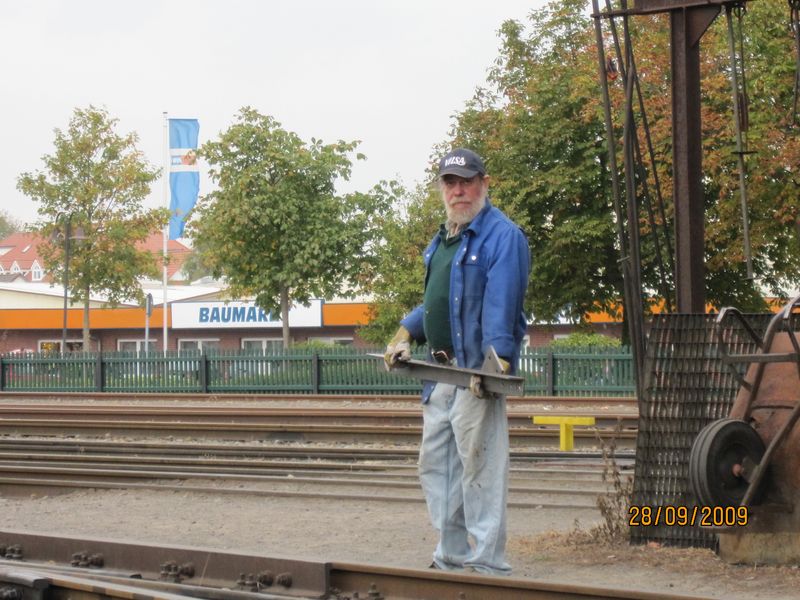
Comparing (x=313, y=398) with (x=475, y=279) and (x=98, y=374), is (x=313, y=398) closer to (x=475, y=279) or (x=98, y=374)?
(x=98, y=374)

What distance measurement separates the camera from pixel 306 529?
861 centimetres

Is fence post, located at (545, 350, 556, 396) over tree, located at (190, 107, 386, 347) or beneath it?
beneath

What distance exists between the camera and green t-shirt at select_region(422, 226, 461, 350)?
582 centimetres

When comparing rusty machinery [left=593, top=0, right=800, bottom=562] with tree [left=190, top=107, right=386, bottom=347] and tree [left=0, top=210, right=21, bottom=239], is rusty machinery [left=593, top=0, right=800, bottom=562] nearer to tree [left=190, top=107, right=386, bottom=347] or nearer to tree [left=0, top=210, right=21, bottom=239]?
tree [left=190, top=107, right=386, bottom=347]

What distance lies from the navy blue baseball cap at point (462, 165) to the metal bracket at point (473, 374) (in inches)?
34.1

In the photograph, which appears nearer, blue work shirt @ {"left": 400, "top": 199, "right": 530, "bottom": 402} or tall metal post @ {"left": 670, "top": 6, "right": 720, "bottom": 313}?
blue work shirt @ {"left": 400, "top": 199, "right": 530, "bottom": 402}

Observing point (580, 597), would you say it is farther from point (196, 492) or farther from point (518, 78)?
point (518, 78)

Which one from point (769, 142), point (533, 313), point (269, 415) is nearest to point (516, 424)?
point (269, 415)

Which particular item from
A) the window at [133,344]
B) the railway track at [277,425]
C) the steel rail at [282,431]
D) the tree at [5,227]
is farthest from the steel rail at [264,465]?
the tree at [5,227]

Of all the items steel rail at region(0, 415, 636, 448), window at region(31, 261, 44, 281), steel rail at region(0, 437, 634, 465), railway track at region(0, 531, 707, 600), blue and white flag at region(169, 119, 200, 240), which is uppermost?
window at region(31, 261, 44, 281)

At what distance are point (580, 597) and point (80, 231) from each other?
35554 mm
